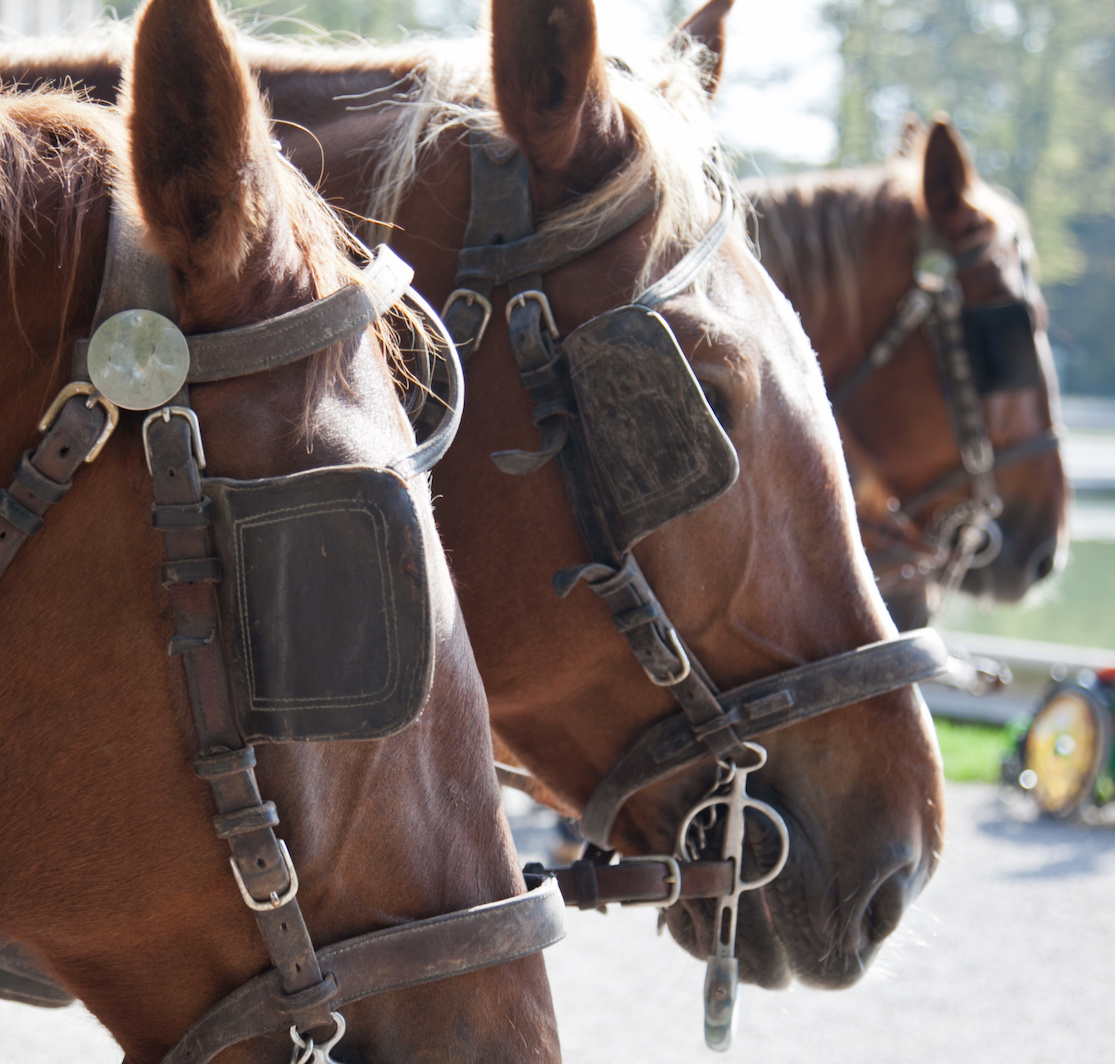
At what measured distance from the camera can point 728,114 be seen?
2193mm

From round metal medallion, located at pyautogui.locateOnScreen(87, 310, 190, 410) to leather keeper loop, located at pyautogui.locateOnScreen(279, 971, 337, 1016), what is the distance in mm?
541

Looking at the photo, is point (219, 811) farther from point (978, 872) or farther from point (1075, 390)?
point (1075, 390)

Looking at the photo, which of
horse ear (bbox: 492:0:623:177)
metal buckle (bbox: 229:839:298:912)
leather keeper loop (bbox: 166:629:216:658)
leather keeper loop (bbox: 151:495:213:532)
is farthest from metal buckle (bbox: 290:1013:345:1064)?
horse ear (bbox: 492:0:623:177)

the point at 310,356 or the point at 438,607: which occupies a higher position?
the point at 310,356

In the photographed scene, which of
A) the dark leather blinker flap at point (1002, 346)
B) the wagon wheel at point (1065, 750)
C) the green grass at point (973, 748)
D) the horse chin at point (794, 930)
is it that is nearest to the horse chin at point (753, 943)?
the horse chin at point (794, 930)

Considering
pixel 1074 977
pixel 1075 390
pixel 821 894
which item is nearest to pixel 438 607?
pixel 821 894

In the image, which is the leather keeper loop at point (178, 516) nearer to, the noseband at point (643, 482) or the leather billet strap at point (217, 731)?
the leather billet strap at point (217, 731)

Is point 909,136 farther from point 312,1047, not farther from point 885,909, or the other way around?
point 312,1047

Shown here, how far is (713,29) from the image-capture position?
2152 mm

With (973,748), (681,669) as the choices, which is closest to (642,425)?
(681,669)

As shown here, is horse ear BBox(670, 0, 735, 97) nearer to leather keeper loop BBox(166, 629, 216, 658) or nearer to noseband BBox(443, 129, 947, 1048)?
noseband BBox(443, 129, 947, 1048)

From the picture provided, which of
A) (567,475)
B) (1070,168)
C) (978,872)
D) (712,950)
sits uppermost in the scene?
(567,475)

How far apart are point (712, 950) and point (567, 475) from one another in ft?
2.57

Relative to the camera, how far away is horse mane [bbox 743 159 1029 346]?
13.1ft
